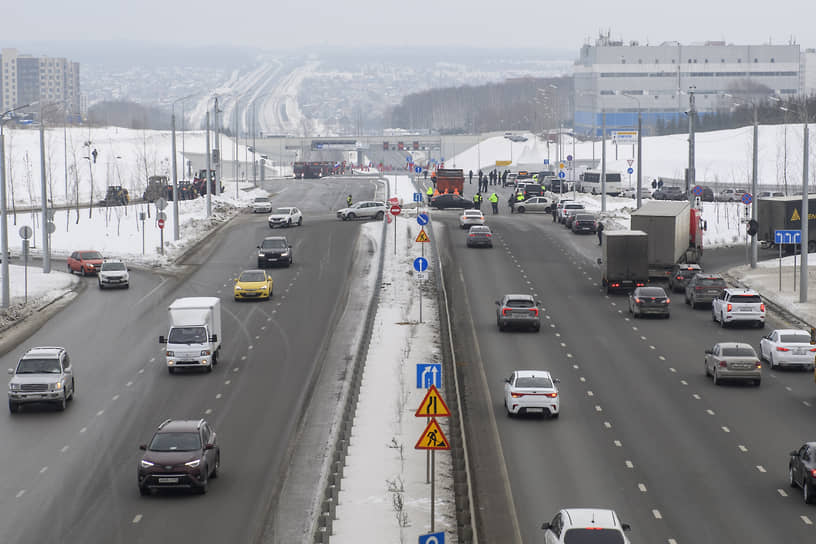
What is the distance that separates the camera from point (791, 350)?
127 feet

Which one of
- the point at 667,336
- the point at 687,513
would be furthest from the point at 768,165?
the point at 687,513

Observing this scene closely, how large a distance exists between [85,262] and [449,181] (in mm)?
42661

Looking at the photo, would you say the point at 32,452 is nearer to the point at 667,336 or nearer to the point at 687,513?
the point at 687,513

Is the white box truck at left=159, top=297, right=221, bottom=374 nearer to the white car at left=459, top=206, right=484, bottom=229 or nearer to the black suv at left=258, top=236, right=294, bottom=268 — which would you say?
the black suv at left=258, top=236, right=294, bottom=268

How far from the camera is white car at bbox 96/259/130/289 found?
5597cm

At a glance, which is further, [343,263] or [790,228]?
[790,228]

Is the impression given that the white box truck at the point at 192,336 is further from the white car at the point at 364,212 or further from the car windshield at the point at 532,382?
the white car at the point at 364,212

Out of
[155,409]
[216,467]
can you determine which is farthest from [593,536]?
[155,409]

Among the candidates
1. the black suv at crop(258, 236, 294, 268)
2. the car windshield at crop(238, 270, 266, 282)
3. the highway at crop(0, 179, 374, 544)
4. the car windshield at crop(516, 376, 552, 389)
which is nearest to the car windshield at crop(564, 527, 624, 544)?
the highway at crop(0, 179, 374, 544)

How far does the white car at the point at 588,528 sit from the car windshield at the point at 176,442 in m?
8.93

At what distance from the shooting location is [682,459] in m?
27.9

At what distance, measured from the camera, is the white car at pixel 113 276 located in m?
56.0

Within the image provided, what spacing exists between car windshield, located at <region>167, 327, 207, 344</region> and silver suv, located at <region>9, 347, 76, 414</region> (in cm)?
467

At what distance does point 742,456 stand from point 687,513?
5.13 metres
